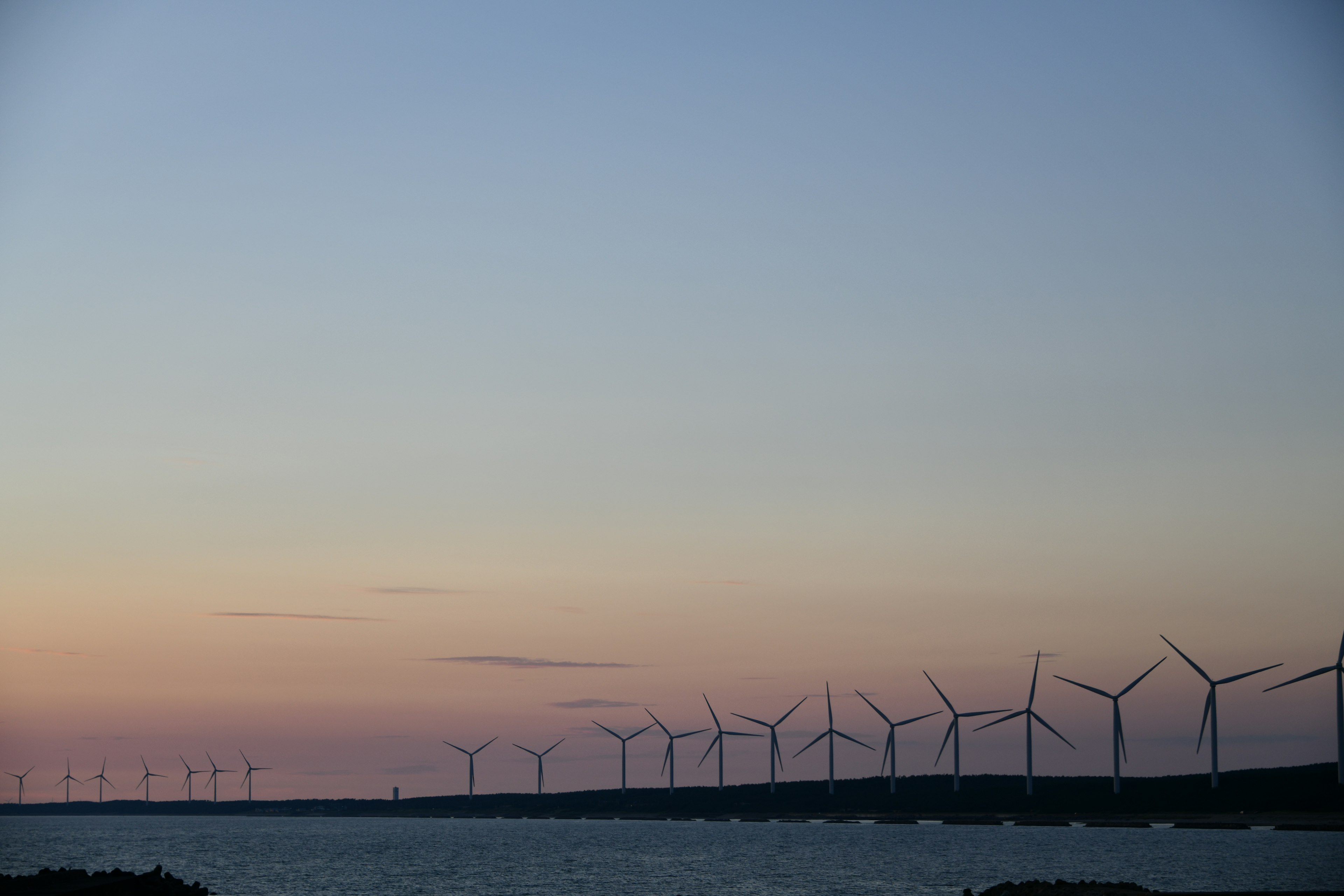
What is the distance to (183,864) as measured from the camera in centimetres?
15812

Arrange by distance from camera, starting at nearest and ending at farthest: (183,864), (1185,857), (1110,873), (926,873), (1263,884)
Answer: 1. (1263,884)
2. (1110,873)
3. (926,873)
4. (1185,857)
5. (183,864)

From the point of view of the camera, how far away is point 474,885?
12112 cm

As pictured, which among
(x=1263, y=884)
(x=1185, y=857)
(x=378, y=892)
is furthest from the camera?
(x=1185, y=857)

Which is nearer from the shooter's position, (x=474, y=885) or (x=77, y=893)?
(x=77, y=893)

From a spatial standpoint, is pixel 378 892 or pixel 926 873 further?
pixel 926 873

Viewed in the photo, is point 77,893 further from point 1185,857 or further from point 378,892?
point 1185,857

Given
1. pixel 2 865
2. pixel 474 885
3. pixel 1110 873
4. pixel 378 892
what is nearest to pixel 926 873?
pixel 1110 873

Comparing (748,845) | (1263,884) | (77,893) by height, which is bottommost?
(748,845)

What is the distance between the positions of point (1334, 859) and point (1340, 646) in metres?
77.1

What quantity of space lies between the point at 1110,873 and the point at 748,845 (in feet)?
277

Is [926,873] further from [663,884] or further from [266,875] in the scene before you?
[266,875]

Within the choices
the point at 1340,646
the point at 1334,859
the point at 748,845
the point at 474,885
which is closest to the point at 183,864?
the point at 474,885

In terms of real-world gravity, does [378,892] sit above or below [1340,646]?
below

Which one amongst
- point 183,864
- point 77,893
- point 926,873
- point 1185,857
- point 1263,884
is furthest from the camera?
→ point 183,864
